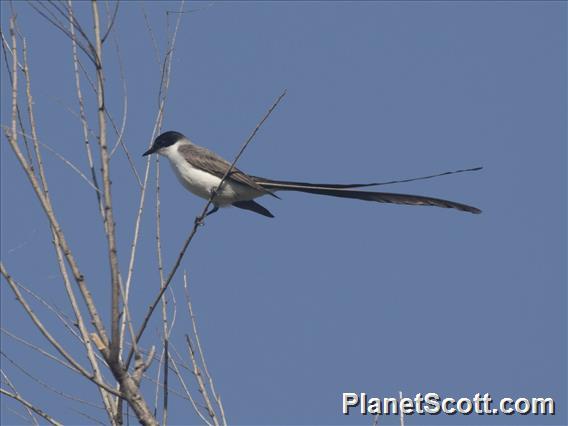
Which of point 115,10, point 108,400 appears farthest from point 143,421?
point 115,10

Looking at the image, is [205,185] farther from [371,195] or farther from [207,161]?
[371,195]

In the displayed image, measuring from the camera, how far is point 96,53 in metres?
2.96

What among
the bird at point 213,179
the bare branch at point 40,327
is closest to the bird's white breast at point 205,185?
the bird at point 213,179

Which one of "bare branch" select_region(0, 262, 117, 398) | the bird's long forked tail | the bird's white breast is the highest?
the bird's white breast

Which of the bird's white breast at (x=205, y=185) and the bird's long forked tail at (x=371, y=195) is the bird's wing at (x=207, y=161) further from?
the bird's long forked tail at (x=371, y=195)

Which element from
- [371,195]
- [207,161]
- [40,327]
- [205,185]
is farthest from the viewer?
[207,161]

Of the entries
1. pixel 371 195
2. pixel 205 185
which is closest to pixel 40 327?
pixel 371 195

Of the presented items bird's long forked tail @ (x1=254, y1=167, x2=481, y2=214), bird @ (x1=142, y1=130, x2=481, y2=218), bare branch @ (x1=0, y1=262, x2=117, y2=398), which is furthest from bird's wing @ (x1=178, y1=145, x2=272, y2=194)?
bare branch @ (x1=0, y1=262, x2=117, y2=398)

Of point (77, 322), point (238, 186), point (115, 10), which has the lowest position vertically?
point (77, 322)

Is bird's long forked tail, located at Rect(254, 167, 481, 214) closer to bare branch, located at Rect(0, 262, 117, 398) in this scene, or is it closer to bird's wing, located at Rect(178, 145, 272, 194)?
bird's wing, located at Rect(178, 145, 272, 194)

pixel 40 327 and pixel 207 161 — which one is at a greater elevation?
pixel 207 161

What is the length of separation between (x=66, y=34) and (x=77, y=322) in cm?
101

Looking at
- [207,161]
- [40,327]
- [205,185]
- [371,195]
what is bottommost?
[40,327]

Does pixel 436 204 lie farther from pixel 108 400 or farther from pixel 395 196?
pixel 108 400
